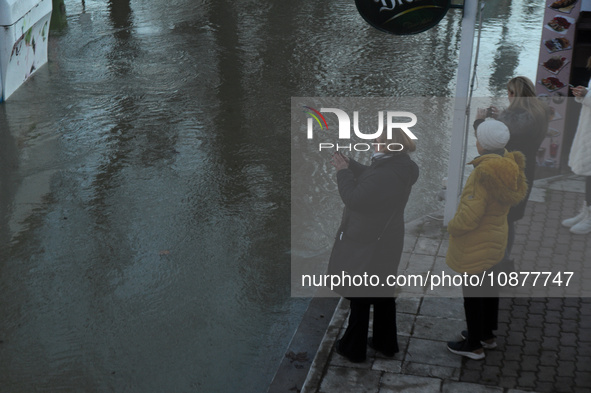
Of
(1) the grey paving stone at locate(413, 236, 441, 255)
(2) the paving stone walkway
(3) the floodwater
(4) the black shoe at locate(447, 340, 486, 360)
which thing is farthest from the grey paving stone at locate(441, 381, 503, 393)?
(1) the grey paving stone at locate(413, 236, 441, 255)

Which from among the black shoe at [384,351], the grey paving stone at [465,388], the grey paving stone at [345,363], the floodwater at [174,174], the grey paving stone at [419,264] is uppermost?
the grey paving stone at [465,388]

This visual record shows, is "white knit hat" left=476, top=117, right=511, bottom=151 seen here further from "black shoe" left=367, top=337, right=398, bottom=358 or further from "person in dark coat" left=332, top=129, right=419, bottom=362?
"black shoe" left=367, top=337, right=398, bottom=358

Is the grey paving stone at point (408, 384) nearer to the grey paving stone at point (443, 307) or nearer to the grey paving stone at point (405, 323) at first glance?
the grey paving stone at point (405, 323)

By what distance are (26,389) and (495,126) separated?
11.9 feet

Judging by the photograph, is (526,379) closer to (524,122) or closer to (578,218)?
(524,122)

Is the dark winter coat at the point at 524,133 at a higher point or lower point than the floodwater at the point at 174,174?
higher

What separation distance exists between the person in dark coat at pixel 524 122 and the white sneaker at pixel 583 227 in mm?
1416

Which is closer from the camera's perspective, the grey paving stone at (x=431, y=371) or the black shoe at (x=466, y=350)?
the grey paving stone at (x=431, y=371)

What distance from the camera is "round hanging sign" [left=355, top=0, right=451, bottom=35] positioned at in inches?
233

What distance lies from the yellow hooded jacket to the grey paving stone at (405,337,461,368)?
2.15 ft

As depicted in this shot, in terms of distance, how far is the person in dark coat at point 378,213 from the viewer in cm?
478

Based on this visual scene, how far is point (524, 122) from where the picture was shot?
18.4ft

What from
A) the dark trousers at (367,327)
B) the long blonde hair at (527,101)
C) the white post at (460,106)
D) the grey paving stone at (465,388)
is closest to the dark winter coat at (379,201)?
the dark trousers at (367,327)

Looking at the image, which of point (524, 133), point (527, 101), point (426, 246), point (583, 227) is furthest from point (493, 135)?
point (583, 227)
